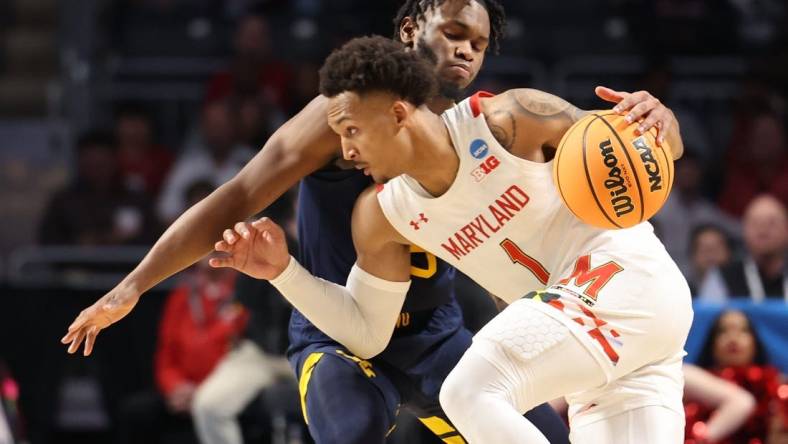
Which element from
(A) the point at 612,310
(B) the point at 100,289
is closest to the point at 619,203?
(A) the point at 612,310

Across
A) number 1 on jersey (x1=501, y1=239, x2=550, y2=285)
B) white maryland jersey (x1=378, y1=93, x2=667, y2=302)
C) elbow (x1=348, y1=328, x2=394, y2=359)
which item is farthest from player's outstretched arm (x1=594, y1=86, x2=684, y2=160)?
elbow (x1=348, y1=328, x2=394, y2=359)

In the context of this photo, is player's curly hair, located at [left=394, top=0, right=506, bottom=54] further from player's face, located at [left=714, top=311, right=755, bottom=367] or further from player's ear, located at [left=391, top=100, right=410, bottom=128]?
player's face, located at [left=714, top=311, right=755, bottom=367]

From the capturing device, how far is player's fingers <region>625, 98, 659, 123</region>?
389cm

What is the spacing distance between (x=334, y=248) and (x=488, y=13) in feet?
3.24

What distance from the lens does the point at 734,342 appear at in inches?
261

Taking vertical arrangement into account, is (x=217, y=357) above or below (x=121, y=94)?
below

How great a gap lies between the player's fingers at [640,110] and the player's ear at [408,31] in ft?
3.26

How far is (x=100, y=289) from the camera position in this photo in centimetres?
798

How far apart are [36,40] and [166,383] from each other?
4.21 m

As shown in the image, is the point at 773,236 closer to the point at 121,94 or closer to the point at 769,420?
the point at 769,420

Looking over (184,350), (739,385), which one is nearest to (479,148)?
(739,385)

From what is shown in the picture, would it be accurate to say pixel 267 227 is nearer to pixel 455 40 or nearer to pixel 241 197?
pixel 241 197

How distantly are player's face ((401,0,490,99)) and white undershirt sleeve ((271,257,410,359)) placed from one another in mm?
678

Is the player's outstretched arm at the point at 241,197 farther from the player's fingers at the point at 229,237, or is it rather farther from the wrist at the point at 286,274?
the wrist at the point at 286,274
